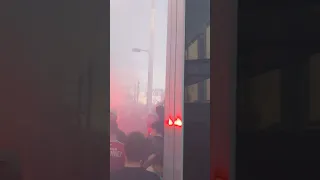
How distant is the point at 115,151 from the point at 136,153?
0.11m

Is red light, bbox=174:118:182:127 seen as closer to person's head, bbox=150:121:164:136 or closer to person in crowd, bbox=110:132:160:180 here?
person's head, bbox=150:121:164:136

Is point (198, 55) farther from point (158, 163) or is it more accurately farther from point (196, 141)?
point (158, 163)

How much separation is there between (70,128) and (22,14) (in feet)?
1.45

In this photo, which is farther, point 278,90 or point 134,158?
point 134,158

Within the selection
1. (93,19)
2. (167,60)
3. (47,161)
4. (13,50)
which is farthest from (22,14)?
(167,60)

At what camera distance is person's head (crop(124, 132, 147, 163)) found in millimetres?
1520

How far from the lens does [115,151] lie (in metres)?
1.48

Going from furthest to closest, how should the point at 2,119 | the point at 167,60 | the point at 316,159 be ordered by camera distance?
the point at 167,60, the point at 2,119, the point at 316,159

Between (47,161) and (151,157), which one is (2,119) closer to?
(47,161)

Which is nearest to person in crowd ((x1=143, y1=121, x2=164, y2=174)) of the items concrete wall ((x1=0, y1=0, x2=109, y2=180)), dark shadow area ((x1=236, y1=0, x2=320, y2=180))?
concrete wall ((x1=0, y1=0, x2=109, y2=180))

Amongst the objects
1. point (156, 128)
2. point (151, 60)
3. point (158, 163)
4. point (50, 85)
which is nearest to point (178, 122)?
point (156, 128)

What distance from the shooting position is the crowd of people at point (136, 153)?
4.87ft

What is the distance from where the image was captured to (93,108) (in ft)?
3.99

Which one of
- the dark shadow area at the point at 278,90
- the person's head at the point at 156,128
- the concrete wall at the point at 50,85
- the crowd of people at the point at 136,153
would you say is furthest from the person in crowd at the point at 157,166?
→ the dark shadow area at the point at 278,90
